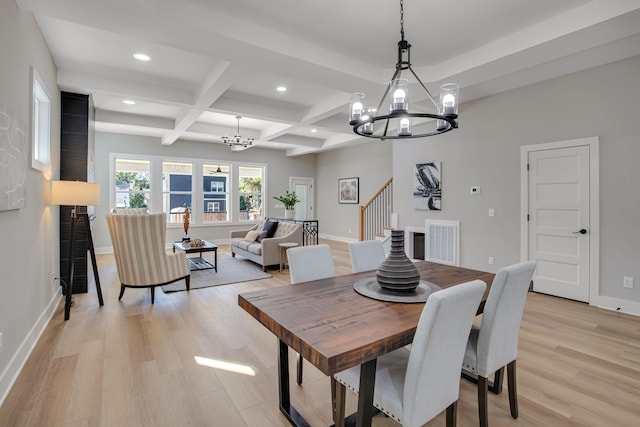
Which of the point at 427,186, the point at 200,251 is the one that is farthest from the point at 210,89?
the point at 427,186

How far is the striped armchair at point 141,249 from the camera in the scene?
3553 mm

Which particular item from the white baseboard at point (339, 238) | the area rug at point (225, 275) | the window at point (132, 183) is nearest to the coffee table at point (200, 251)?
the area rug at point (225, 275)

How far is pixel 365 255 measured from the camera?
2.66 m

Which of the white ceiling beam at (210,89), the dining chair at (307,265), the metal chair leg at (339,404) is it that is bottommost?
the metal chair leg at (339,404)

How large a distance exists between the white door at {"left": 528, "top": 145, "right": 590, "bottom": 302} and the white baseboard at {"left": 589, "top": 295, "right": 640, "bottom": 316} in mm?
120

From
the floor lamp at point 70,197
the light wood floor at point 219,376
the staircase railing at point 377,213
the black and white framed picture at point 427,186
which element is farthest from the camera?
the staircase railing at point 377,213

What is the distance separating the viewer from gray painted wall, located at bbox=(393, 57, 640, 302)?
353 centimetres

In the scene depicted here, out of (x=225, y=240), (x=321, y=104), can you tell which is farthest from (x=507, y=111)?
(x=225, y=240)

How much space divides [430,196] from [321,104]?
2.43 metres

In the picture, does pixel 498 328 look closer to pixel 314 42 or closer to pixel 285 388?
pixel 285 388

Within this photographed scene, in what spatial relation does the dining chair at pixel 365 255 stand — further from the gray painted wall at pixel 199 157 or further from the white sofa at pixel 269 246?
the gray painted wall at pixel 199 157

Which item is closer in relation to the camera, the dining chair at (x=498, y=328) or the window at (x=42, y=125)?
the dining chair at (x=498, y=328)

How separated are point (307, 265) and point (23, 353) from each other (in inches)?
88.7

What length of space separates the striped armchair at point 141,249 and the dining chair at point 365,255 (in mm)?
2338
